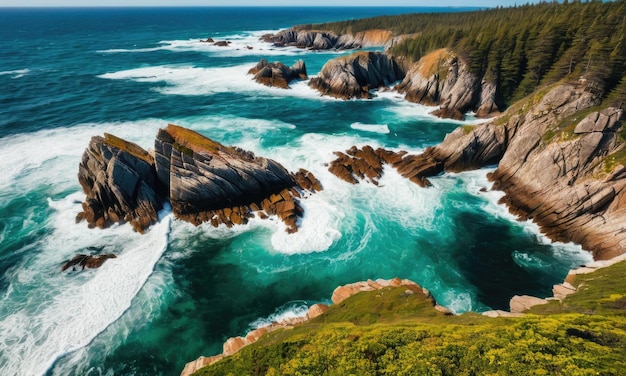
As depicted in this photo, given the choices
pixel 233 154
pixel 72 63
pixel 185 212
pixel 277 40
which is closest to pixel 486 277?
pixel 233 154

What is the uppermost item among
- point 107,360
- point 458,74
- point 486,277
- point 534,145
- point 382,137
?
point 458,74

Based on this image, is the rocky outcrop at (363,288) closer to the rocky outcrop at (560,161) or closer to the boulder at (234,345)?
the boulder at (234,345)

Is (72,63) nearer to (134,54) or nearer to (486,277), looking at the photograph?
(134,54)

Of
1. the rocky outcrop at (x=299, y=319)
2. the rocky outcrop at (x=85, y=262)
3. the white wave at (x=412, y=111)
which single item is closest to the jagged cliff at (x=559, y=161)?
the white wave at (x=412, y=111)

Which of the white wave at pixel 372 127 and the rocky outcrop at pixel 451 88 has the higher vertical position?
the rocky outcrop at pixel 451 88

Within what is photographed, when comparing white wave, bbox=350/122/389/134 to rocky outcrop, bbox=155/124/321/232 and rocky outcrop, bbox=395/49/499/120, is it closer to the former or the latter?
rocky outcrop, bbox=395/49/499/120

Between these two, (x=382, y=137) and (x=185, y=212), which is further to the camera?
(x=382, y=137)

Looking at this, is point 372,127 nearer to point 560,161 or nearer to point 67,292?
point 560,161

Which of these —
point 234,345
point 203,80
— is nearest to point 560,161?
point 234,345
